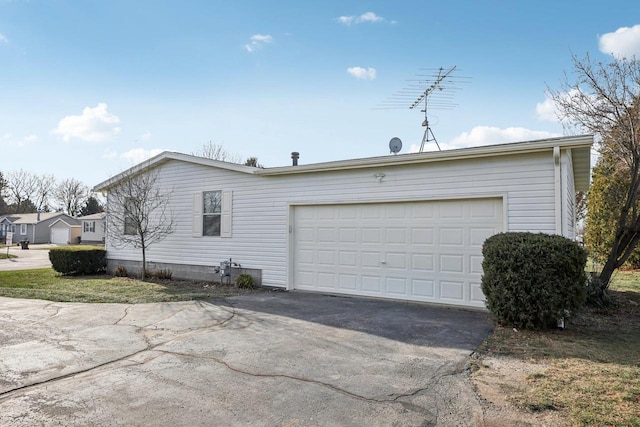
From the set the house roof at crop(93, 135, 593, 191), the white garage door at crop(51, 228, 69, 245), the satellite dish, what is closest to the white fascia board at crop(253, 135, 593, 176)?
the house roof at crop(93, 135, 593, 191)

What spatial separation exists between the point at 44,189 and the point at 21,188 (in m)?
2.83

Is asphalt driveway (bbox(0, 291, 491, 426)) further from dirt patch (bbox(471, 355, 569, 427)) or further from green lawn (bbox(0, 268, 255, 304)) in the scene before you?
green lawn (bbox(0, 268, 255, 304))

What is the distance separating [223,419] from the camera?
2938 millimetres

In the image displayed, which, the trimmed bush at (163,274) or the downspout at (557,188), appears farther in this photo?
the trimmed bush at (163,274)

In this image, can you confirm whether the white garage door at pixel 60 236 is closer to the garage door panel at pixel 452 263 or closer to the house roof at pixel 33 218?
the house roof at pixel 33 218

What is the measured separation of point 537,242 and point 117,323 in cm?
664

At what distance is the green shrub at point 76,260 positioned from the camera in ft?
40.5

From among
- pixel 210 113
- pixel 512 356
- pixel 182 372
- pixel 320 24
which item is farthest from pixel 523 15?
pixel 182 372

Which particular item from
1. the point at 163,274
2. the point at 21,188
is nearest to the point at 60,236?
the point at 21,188

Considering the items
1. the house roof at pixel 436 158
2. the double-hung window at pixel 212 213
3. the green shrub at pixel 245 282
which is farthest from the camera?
the double-hung window at pixel 212 213

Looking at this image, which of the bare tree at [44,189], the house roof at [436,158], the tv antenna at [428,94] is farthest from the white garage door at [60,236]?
the tv antenna at [428,94]

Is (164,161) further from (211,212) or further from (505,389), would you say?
(505,389)

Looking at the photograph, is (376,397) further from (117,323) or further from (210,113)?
(210,113)

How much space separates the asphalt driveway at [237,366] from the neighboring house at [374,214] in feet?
4.57
